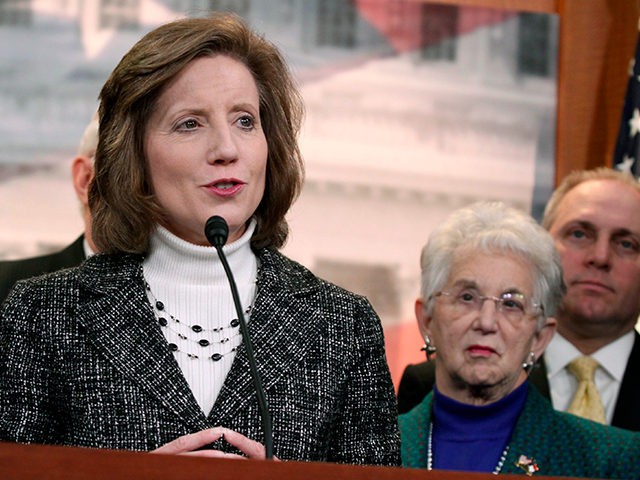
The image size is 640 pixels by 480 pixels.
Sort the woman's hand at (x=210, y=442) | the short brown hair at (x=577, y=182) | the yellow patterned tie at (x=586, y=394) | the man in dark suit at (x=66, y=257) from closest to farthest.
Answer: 1. the woman's hand at (x=210, y=442)
2. the yellow patterned tie at (x=586, y=394)
3. the man in dark suit at (x=66, y=257)
4. the short brown hair at (x=577, y=182)

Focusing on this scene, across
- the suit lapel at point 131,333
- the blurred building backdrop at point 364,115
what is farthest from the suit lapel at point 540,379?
the suit lapel at point 131,333

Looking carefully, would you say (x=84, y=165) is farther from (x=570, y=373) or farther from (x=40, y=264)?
(x=570, y=373)

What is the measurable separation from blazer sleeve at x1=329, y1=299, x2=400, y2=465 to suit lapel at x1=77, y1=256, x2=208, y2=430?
0.24m

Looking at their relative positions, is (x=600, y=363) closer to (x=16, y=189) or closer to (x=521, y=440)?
(x=521, y=440)

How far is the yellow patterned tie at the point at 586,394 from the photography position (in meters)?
3.24

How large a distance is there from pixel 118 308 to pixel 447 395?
1106 mm

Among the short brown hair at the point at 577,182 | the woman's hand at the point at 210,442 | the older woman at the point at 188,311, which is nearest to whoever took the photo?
the woman's hand at the point at 210,442

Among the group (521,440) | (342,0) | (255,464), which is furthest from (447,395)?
(342,0)

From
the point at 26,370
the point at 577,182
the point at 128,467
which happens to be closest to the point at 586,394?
the point at 577,182

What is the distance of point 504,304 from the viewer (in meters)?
2.98

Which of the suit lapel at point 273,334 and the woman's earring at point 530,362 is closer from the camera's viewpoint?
the suit lapel at point 273,334

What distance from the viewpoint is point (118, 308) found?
2.11 metres

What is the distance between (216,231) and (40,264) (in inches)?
72.1

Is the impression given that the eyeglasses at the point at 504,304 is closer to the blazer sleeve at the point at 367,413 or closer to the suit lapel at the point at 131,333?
the blazer sleeve at the point at 367,413
